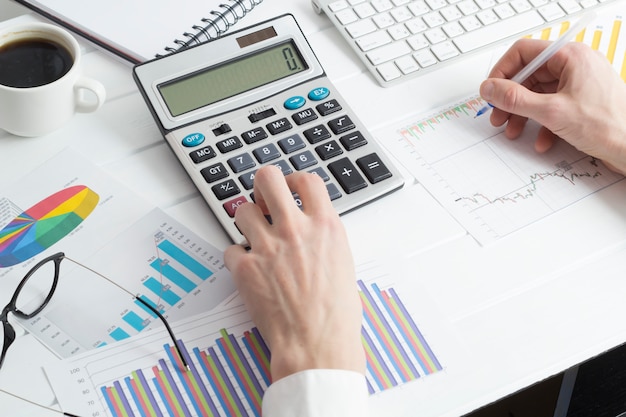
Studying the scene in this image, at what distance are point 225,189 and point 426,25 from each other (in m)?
0.37

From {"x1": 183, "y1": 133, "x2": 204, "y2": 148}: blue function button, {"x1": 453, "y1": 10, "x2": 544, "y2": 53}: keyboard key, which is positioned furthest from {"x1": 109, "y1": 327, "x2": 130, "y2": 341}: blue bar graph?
{"x1": 453, "y1": 10, "x2": 544, "y2": 53}: keyboard key

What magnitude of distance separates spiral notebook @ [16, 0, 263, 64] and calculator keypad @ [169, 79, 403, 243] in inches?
6.2

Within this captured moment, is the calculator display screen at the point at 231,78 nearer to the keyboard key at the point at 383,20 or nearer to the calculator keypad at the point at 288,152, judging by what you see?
the calculator keypad at the point at 288,152

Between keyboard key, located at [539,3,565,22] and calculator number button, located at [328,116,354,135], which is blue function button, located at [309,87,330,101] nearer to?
calculator number button, located at [328,116,354,135]

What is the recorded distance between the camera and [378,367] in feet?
2.31

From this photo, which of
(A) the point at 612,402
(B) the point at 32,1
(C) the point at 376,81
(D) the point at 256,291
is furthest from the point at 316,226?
(A) the point at 612,402

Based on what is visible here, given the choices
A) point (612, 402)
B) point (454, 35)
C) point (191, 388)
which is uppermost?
point (454, 35)

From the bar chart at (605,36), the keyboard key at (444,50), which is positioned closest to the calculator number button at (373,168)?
the keyboard key at (444,50)

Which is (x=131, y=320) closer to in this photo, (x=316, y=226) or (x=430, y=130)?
(x=316, y=226)

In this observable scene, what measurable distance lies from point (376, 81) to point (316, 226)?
29cm

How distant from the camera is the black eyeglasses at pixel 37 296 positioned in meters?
0.70

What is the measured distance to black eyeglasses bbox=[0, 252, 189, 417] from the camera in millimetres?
702

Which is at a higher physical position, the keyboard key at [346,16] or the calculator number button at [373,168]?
the keyboard key at [346,16]

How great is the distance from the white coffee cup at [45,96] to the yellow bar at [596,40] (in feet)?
2.05
